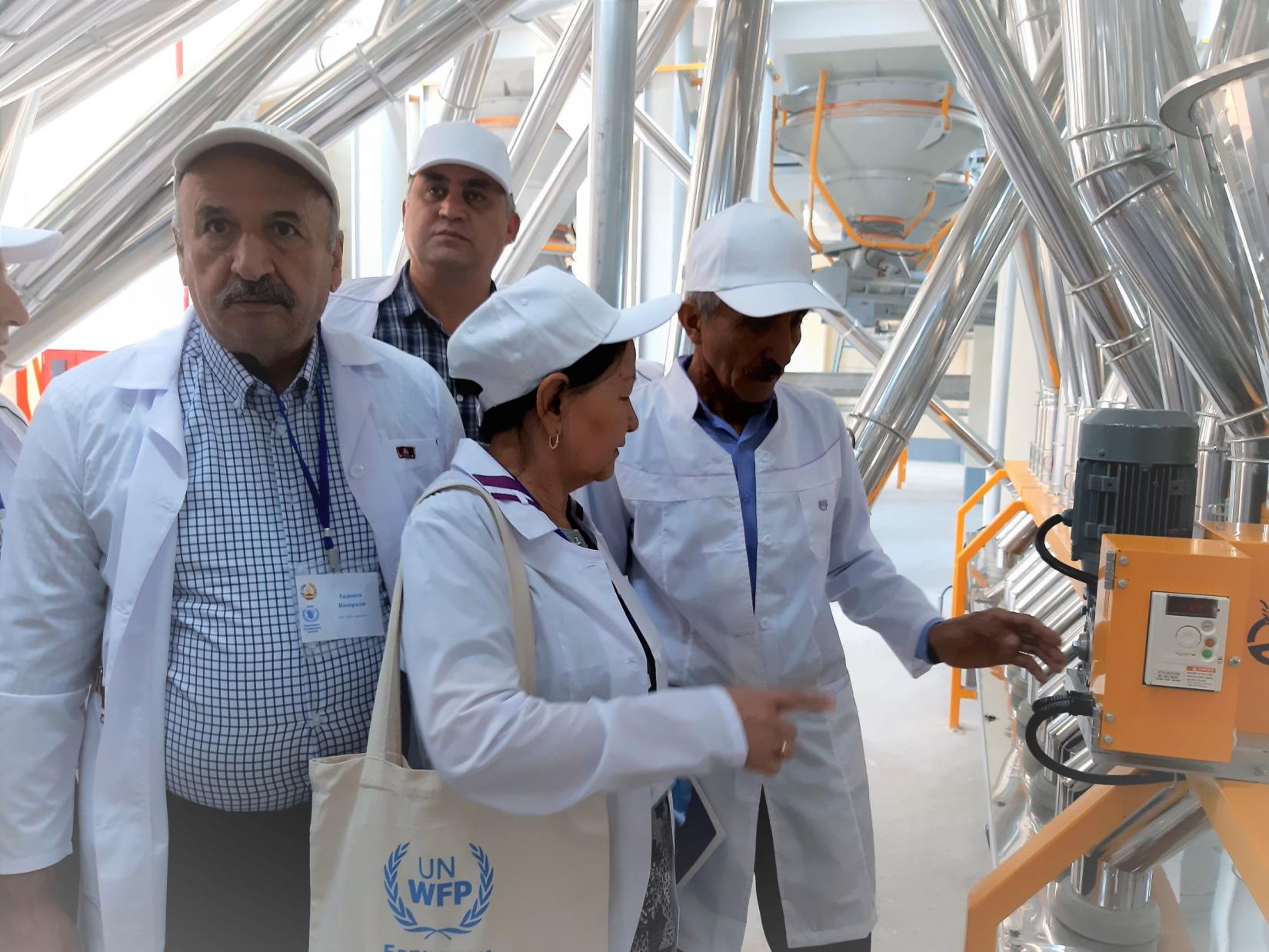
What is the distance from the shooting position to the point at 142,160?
5.30 feet

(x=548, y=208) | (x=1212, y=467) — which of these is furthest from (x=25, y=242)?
(x=1212, y=467)

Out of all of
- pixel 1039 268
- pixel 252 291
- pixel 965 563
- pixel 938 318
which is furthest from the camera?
pixel 965 563

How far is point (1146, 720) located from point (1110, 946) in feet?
2.34

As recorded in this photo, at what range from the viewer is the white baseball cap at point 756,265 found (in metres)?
1.27

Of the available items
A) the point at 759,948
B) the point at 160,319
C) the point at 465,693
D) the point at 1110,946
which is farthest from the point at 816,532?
the point at 160,319

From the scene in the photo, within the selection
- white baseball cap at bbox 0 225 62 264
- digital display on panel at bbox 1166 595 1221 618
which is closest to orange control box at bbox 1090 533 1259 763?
digital display on panel at bbox 1166 595 1221 618

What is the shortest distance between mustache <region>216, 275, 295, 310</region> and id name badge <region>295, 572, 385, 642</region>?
30cm

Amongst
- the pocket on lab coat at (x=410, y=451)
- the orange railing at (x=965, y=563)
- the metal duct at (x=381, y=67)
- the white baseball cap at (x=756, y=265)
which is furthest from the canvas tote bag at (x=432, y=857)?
the orange railing at (x=965, y=563)

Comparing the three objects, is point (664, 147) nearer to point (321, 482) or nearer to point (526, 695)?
point (321, 482)

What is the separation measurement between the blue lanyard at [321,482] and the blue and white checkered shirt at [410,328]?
1.83ft

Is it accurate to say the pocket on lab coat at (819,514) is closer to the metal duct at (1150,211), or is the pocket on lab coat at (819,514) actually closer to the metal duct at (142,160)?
the metal duct at (1150,211)

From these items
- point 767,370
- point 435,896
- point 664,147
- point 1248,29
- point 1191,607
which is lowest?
point 435,896

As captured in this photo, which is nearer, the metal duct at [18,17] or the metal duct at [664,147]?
the metal duct at [18,17]

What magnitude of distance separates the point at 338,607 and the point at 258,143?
1.66ft
